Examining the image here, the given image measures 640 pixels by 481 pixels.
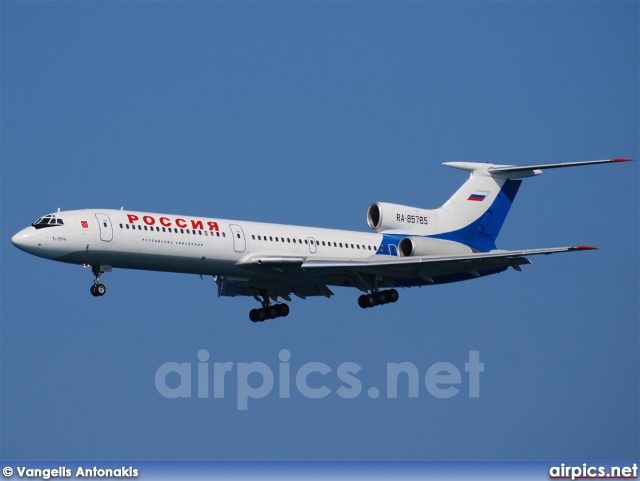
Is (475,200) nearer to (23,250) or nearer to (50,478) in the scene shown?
(23,250)

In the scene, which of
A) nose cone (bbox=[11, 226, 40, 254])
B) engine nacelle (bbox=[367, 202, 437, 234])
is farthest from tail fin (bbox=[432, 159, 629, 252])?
nose cone (bbox=[11, 226, 40, 254])

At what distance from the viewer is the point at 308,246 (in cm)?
4628

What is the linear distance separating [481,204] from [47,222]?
14.9 m

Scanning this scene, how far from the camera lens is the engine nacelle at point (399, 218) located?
1898 inches

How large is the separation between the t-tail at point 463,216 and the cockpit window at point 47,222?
10.7 meters

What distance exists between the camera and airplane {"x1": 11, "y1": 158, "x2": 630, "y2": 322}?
42594 mm

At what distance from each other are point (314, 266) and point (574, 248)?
7.77 m

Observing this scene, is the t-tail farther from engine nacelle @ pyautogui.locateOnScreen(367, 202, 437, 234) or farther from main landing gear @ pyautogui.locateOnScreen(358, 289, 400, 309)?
main landing gear @ pyautogui.locateOnScreen(358, 289, 400, 309)

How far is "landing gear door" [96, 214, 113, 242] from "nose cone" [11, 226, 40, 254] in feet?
5.78

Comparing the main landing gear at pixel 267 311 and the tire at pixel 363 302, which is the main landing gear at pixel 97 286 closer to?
the main landing gear at pixel 267 311

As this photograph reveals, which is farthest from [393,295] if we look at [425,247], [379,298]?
[425,247]

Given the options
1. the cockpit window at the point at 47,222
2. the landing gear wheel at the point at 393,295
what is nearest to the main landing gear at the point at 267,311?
the landing gear wheel at the point at 393,295

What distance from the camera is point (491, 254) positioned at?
149ft

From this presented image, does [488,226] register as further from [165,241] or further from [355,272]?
[165,241]
